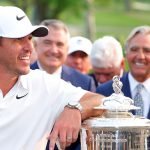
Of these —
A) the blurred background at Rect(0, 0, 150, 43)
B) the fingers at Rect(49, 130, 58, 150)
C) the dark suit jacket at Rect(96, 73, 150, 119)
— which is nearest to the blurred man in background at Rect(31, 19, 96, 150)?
the dark suit jacket at Rect(96, 73, 150, 119)

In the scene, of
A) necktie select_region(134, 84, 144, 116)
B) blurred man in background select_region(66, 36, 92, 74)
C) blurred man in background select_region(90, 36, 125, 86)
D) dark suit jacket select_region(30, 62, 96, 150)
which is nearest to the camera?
necktie select_region(134, 84, 144, 116)

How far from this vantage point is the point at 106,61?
31.0 feet

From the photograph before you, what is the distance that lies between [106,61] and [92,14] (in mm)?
33434

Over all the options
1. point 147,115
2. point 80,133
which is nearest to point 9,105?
point 80,133

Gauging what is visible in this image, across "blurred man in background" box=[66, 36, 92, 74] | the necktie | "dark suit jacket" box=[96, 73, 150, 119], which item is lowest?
the necktie

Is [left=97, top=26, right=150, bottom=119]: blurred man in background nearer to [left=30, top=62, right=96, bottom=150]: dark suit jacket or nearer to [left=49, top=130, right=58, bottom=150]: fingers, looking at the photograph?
[left=30, top=62, right=96, bottom=150]: dark suit jacket

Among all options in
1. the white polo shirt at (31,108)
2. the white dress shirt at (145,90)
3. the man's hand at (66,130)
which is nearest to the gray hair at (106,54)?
the white dress shirt at (145,90)

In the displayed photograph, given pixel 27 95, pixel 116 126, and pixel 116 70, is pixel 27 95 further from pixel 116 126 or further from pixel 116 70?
pixel 116 70

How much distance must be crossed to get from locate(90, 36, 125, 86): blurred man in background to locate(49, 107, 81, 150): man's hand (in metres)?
4.38

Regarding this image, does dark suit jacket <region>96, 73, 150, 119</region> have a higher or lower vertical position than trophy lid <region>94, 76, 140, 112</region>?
lower

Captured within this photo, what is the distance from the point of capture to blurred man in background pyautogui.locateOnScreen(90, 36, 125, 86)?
9391mm

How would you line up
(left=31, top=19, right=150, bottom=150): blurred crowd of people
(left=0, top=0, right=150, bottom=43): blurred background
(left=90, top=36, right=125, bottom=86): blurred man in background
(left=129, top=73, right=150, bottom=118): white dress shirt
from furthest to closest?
1. (left=0, top=0, right=150, bottom=43): blurred background
2. (left=90, top=36, right=125, bottom=86): blurred man in background
3. (left=31, top=19, right=150, bottom=150): blurred crowd of people
4. (left=129, top=73, right=150, bottom=118): white dress shirt

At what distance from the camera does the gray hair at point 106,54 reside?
371 inches

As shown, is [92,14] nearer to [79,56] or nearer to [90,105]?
[79,56]
